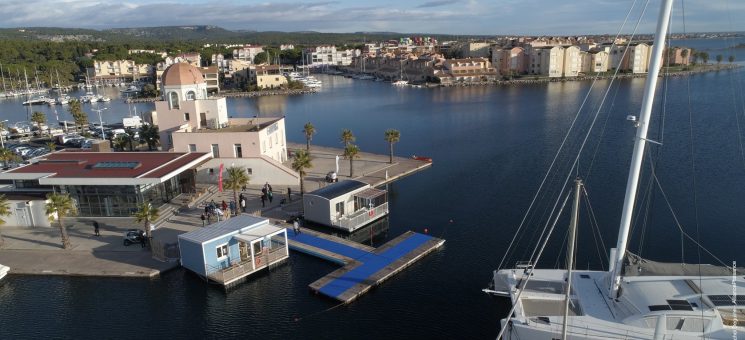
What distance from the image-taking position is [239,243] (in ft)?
83.3

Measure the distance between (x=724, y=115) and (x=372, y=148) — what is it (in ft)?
164

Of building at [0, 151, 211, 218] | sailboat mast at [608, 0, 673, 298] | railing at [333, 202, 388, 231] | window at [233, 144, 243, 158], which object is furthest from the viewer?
window at [233, 144, 243, 158]

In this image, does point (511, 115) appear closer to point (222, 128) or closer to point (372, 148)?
point (372, 148)

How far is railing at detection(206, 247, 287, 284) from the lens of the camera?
2408 centimetres

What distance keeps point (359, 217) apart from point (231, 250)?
8.51m

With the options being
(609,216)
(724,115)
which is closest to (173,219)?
(609,216)

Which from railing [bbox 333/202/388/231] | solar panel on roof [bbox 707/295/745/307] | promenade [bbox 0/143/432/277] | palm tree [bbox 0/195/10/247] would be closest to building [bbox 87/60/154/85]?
promenade [bbox 0/143/432/277]

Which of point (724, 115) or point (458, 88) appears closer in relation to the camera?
point (724, 115)

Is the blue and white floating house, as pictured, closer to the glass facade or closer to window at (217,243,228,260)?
window at (217,243,228,260)

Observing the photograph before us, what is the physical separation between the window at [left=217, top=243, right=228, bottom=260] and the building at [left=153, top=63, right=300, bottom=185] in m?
14.7

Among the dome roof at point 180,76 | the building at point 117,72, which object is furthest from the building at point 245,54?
the dome roof at point 180,76

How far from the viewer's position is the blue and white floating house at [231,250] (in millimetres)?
24219

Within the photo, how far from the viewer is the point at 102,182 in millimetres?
31266

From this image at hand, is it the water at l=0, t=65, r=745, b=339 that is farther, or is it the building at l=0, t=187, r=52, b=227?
the building at l=0, t=187, r=52, b=227
